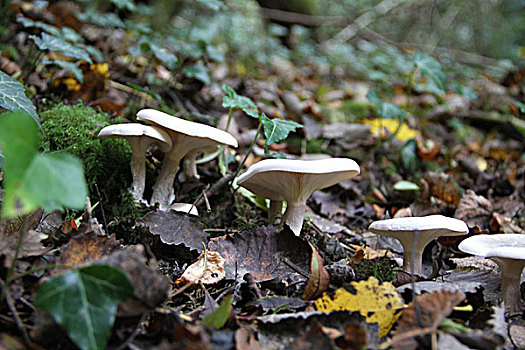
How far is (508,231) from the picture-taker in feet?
9.71

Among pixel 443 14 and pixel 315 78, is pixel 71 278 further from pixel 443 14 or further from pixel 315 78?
pixel 443 14

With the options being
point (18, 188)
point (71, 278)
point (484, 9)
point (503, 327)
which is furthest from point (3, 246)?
point (484, 9)

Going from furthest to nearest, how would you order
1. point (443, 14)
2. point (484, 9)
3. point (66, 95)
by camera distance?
1. point (443, 14)
2. point (484, 9)
3. point (66, 95)

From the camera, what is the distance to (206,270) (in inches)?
75.0

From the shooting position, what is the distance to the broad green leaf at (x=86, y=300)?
43.3 inches

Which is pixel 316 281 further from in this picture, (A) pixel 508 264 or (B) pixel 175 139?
(B) pixel 175 139

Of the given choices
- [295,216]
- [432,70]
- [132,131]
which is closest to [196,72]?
[132,131]

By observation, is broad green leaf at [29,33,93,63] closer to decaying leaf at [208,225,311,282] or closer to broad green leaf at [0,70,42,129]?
broad green leaf at [0,70,42,129]

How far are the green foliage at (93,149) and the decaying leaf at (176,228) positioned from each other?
0.39m

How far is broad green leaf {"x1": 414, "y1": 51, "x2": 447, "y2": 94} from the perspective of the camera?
381 centimetres

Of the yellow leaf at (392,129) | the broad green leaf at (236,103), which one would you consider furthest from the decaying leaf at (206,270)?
the yellow leaf at (392,129)

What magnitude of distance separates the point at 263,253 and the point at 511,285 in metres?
1.29

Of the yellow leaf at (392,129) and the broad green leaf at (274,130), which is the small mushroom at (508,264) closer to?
the broad green leaf at (274,130)

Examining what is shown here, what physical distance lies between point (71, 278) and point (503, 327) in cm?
159
